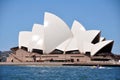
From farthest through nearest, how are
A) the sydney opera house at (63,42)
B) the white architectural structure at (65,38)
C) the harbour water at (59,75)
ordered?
the sydney opera house at (63,42) < the white architectural structure at (65,38) < the harbour water at (59,75)

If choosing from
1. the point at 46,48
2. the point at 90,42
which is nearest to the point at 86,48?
the point at 90,42

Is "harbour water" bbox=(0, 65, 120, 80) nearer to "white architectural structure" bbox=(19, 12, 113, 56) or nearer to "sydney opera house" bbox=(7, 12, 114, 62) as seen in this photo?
"white architectural structure" bbox=(19, 12, 113, 56)

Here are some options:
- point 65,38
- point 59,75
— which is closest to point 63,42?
point 65,38

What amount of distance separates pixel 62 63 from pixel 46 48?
473 centimetres

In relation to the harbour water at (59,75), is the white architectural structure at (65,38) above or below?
above

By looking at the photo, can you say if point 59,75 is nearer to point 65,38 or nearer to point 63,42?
point 65,38

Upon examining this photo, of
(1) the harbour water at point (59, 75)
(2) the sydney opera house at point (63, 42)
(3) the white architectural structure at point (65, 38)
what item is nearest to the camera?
(1) the harbour water at point (59, 75)

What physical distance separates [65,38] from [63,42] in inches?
38.3

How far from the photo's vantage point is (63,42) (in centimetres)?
7512

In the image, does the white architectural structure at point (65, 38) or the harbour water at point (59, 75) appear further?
the white architectural structure at point (65, 38)

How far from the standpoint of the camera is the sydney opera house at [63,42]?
72812 mm

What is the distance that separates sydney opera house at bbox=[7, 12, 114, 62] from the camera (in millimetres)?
72812

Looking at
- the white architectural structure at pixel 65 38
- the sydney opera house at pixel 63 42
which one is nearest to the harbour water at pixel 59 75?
the white architectural structure at pixel 65 38

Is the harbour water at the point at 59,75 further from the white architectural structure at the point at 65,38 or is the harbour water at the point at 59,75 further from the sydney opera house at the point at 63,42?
the sydney opera house at the point at 63,42
